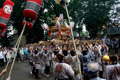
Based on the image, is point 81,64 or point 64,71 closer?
point 64,71

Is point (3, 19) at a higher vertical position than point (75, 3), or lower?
lower

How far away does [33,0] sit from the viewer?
5.47 meters

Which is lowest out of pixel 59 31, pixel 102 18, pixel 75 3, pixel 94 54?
pixel 94 54

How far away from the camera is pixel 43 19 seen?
106 ft

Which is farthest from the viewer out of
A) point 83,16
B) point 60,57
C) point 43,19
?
point 43,19

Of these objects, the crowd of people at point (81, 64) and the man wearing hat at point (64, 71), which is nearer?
the crowd of people at point (81, 64)

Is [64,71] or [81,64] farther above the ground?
[64,71]

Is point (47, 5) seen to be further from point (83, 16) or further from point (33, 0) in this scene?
point (33, 0)

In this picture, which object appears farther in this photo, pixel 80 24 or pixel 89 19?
pixel 80 24

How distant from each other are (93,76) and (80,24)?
28.1m

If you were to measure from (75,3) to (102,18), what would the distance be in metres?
9.26

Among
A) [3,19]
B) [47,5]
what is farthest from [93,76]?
[47,5]

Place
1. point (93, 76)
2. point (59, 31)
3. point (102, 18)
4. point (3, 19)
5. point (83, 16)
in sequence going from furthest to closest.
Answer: point (83, 16), point (102, 18), point (59, 31), point (3, 19), point (93, 76)

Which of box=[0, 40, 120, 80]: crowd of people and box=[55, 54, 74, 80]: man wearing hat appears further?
box=[55, 54, 74, 80]: man wearing hat
